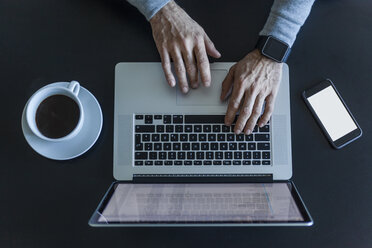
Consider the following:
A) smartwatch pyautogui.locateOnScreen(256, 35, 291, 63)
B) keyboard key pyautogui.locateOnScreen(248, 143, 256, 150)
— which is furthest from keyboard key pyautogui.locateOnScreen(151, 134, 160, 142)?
smartwatch pyautogui.locateOnScreen(256, 35, 291, 63)

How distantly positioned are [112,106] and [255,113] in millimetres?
330

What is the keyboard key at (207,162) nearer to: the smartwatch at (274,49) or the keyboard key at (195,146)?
the keyboard key at (195,146)

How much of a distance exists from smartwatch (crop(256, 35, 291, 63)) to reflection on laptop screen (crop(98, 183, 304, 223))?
289mm

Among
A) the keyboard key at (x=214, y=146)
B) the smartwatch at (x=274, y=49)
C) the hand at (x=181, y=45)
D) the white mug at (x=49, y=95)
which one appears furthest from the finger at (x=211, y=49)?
the white mug at (x=49, y=95)

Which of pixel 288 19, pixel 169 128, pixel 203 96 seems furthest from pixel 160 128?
pixel 288 19

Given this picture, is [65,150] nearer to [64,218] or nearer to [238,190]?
[64,218]

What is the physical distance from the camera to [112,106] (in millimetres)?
704

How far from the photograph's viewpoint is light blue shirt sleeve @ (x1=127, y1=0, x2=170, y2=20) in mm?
695

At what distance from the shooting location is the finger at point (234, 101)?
2.20ft

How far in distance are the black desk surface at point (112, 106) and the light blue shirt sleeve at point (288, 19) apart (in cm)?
5

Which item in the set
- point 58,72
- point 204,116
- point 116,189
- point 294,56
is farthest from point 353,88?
point 58,72

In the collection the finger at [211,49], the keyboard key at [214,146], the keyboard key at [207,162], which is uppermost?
the finger at [211,49]

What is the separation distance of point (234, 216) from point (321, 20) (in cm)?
52

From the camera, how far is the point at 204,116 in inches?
26.9
